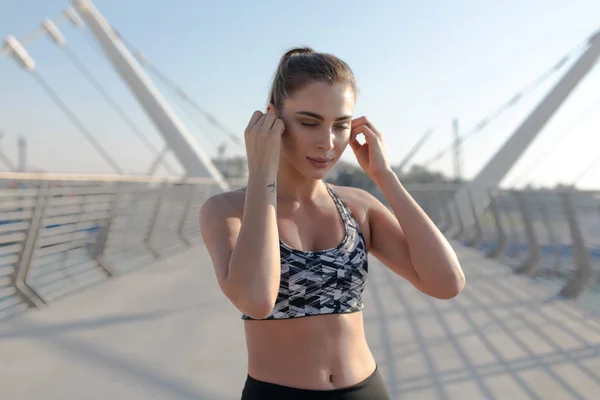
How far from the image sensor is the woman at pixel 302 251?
1.10 meters

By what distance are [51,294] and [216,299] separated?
147 centimetres

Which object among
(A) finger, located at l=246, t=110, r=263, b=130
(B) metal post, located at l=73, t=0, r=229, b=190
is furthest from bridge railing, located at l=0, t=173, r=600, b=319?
(B) metal post, located at l=73, t=0, r=229, b=190

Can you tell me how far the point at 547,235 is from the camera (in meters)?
6.39

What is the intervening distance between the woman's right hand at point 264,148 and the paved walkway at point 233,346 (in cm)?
201

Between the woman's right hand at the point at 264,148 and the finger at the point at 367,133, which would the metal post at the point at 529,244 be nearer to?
the finger at the point at 367,133

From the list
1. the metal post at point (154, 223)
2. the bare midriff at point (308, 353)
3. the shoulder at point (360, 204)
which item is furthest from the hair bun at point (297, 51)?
the metal post at point (154, 223)

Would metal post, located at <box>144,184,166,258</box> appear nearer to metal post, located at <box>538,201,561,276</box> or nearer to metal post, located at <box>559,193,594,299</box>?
metal post, located at <box>538,201,561,276</box>

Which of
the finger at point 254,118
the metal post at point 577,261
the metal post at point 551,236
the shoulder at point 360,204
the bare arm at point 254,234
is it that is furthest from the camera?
the metal post at point 551,236

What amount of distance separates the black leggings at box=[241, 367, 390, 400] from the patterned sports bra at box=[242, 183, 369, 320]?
138mm

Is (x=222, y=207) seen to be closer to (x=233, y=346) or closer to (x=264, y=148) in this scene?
(x=264, y=148)

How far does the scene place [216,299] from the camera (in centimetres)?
529

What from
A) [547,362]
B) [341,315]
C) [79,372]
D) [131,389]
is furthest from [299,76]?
[547,362]

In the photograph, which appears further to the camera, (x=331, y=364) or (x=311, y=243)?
(x=311, y=243)

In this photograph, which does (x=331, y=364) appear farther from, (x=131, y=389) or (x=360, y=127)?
(x=131, y=389)
